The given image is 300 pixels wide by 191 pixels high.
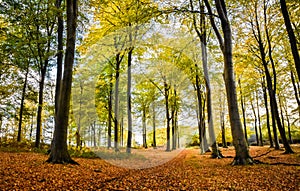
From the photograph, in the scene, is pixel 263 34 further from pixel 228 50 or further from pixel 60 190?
pixel 60 190

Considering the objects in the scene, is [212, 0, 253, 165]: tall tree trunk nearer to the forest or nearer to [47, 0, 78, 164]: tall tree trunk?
the forest

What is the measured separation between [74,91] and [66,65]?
11.6 m

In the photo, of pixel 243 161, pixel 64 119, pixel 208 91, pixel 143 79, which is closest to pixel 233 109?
pixel 243 161

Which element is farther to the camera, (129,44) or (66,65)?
(129,44)

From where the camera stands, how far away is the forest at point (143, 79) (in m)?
6.88

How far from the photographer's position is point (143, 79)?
74.3 feet

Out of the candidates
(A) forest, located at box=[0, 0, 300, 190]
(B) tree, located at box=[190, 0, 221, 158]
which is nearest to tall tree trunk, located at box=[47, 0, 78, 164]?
(A) forest, located at box=[0, 0, 300, 190]

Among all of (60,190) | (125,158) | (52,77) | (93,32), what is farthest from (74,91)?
(60,190)

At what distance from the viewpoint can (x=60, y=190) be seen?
443 cm

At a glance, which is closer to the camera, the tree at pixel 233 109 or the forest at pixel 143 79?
the forest at pixel 143 79

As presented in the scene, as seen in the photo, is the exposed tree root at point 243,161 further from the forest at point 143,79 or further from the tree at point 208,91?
the tree at point 208,91

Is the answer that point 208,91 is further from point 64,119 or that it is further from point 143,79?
point 143,79

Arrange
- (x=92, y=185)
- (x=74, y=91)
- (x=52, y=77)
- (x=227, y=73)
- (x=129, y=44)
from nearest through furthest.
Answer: (x=92, y=185) → (x=227, y=73) → (x=129, y=44) → (x=52, y=77) → (x=74, y=91)

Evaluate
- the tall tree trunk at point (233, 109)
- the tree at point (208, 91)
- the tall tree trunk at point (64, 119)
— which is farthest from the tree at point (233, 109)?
the tall tree trunk at point (64, 119)
